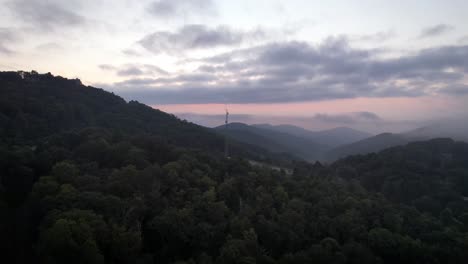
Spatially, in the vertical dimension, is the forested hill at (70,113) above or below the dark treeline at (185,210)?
above

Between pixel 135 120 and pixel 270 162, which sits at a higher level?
pixel 135 120

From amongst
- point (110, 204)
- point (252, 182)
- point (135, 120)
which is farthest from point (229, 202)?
point (135, 120)

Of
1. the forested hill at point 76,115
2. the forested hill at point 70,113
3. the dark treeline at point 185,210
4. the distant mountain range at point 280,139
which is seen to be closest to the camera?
the dark treeline at point 185,210

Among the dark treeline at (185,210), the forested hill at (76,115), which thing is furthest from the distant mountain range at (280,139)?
the dark treeline at (185,210)

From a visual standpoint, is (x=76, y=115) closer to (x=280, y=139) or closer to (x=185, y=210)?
(x=185, y=210)

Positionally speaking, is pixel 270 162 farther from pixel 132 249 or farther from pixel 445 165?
pixel 132 249

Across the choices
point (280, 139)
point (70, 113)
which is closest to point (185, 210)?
point (70, 113)

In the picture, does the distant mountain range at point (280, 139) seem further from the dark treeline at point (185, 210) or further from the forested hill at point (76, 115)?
the dark treeline at point (185, 210)

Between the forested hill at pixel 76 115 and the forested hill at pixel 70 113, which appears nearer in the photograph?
the forested hill at pixel 76 115

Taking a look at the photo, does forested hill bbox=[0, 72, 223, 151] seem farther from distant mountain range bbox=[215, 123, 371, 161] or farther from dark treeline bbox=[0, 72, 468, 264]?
distant mountain range bbox=[215, 123, 371, 161]
